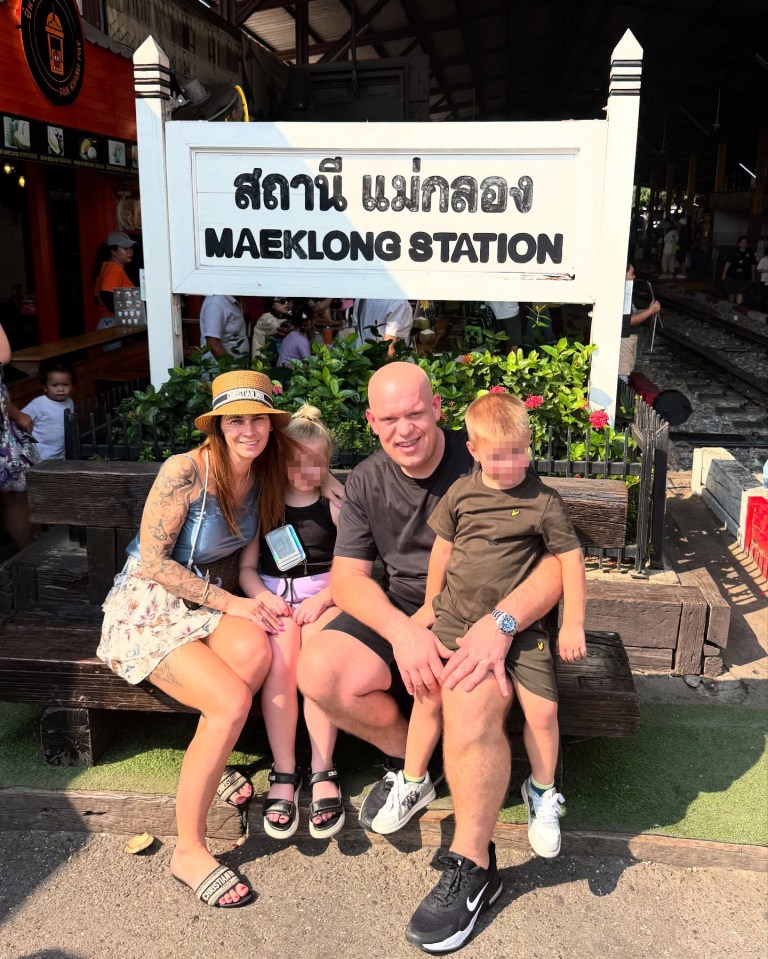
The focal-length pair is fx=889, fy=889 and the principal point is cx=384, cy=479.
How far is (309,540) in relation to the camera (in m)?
3.16

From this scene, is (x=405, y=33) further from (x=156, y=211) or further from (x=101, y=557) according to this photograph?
(x=101, y=557)

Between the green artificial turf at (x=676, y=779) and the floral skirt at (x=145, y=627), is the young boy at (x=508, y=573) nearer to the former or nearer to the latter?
the green artificial turf at (x=676, y=779)

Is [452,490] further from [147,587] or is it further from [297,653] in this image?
[147,587]

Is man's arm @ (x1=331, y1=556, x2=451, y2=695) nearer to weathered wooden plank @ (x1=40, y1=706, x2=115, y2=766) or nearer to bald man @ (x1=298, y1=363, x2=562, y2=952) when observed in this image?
bald man @ (x1=298, y1=363, x2=562, y2=952)

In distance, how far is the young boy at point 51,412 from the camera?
17.2 ft

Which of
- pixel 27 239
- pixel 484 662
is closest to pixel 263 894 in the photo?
pixel 484 662

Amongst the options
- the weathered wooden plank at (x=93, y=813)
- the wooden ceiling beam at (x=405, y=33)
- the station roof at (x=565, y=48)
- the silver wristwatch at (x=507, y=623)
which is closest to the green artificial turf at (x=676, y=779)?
the silver wristwatch at (x=507, y=623)

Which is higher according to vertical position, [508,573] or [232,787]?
[508,573]

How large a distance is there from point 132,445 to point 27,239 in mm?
5890

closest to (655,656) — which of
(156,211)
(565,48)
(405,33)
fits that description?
(156,211)

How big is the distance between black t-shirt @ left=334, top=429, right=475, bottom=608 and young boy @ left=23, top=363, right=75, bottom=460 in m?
2.90

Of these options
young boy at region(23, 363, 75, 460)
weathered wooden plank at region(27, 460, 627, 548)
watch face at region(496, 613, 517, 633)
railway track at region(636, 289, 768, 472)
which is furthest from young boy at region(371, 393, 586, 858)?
railway track at region(636, 289, 768, 472)

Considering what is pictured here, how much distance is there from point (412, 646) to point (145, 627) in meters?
0.89

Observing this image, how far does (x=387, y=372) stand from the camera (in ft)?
9.25
